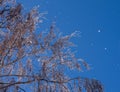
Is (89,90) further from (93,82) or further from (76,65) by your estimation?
(76,65)

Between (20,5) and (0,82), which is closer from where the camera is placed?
(0,82)

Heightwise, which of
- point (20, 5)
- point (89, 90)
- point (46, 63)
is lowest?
point (89, 90)

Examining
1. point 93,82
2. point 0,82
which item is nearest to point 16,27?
point 0,82

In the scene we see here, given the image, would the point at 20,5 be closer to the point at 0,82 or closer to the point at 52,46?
the point at 52,46

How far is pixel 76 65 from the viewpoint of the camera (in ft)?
15.3

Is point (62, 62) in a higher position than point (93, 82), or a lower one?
higher

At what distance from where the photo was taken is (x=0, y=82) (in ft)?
14.1

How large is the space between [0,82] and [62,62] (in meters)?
1.10

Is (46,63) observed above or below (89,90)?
above

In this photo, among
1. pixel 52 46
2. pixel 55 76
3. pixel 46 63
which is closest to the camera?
pixel 55 76

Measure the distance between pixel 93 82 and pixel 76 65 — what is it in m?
0.71

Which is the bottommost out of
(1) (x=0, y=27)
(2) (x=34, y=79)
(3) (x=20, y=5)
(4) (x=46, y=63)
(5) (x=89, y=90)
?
(5) (x=89, y=90)

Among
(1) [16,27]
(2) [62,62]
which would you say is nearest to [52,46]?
(2) [62,62]

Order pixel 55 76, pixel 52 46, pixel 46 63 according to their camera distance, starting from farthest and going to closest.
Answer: pixel 52 46
pixel 46 63
pixel 55 76
